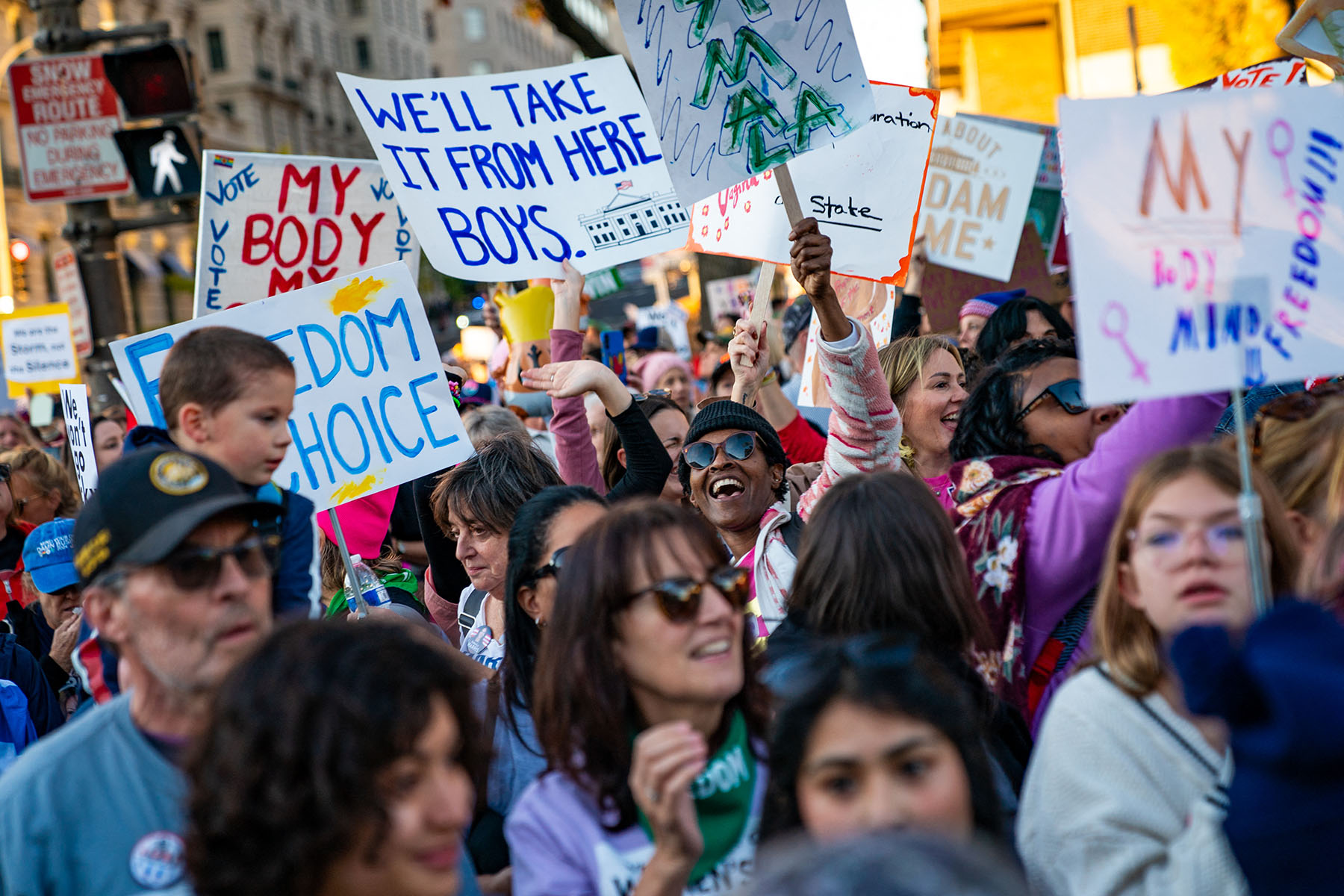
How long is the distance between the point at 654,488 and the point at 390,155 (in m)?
1.74

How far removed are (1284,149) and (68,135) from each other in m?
10.1

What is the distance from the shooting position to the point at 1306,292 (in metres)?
2.42

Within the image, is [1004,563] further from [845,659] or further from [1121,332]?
[845,659]

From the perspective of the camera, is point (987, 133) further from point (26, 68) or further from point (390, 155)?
point (26, 68)

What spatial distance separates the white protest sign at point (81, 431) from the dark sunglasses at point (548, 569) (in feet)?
9.42

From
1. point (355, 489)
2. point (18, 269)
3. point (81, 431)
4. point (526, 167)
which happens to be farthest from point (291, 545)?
point (18, 269)

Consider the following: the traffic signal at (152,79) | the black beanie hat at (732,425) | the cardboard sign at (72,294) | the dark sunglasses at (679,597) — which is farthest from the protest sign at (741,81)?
the cardboard sign at (72,294)

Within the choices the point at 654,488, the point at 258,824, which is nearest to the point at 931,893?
the point at 258,824

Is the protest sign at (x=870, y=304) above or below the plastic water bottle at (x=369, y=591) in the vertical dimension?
above

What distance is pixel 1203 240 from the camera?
2375 millimetres

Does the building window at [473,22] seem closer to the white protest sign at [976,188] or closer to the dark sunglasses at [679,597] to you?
the white protest sign at [976,188]

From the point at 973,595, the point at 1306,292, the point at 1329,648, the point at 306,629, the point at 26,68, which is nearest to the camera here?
the point at 1329,648

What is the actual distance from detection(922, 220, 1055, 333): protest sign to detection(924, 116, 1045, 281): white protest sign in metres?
0.24

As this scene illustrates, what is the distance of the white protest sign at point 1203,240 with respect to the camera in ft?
7.61
